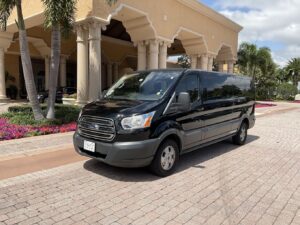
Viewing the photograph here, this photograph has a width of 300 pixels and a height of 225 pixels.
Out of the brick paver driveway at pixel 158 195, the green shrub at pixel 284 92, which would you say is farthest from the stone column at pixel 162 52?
the green shrub at pixel 284 92

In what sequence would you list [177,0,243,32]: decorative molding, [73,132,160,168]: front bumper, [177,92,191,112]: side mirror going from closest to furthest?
[73,132,160,168]: front bumper < [177,92,191,112]: side mirror < [177,0,243,32]: decorative molding

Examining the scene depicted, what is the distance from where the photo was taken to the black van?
15.5ft

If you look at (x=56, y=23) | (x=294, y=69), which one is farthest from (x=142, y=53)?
(x=294, y=69)

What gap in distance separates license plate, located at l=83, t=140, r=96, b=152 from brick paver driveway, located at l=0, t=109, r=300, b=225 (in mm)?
488

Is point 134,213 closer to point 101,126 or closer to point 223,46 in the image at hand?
point 101,126

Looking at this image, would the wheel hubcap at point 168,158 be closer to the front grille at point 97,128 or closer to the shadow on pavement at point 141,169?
the shadow on pavement at point 141,169

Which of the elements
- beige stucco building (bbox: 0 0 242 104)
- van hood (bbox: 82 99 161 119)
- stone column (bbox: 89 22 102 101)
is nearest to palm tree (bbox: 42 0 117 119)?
beige stucco building (bbox: 0 0 242 104)

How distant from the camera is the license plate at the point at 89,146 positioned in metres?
5.00

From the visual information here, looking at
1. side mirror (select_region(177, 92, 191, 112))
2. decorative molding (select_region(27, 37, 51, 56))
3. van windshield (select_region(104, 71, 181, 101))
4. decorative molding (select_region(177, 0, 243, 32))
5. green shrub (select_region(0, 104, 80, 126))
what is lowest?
green shrub (select_region(0, 104, 80, 126))

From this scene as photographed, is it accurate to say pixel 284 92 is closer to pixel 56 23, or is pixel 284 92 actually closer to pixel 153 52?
pixel 153 52

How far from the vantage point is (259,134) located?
10.2 metres

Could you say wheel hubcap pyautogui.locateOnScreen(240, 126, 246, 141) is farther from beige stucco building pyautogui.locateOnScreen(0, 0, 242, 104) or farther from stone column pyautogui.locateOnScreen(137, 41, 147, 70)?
stone column pyautogui.locateOnScreen(137, 41, 147, 70)

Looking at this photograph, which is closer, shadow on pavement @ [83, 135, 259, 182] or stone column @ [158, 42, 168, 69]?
shadow on pavement @ [83, 135, 259, 182]

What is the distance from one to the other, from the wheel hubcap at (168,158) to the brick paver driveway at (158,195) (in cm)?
24
